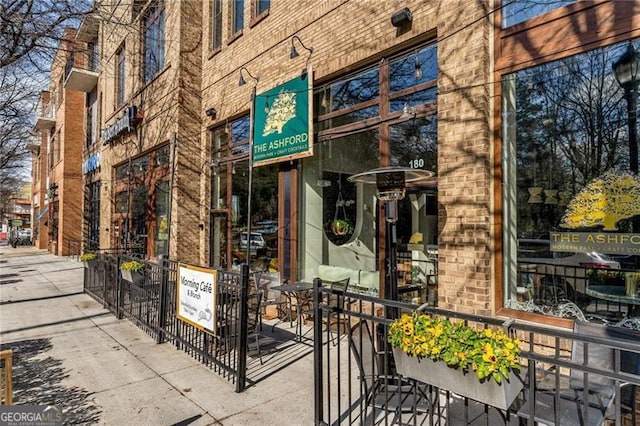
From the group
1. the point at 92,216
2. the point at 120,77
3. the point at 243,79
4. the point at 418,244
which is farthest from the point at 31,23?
the point at 92,216

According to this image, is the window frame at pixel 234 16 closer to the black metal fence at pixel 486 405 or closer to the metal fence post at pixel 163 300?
the metal fence post at pixel 163 300

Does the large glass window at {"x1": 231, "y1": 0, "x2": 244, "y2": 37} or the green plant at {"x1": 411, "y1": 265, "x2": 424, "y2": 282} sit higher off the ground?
the large glass window at {"x1": 231, "y1": 0, "x2": 244, "y2": 37}

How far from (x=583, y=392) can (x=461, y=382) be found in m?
0.90

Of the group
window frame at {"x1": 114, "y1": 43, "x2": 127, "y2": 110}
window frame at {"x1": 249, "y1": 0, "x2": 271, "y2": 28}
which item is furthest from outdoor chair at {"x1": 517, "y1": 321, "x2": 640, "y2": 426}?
window frame at {"x1": 114, "y1": 43, "x2": 127, "y2": 110}

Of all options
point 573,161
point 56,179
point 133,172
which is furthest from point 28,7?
point 56,179

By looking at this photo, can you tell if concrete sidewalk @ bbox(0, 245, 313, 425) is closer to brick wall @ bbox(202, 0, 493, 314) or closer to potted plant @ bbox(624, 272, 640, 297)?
brick wall @ bbox(202, 0, 493, 314)

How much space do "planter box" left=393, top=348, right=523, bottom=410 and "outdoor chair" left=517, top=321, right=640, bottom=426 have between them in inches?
9.7

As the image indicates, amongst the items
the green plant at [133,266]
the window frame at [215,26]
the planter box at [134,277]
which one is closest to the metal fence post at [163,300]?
the planter box at [134,277]

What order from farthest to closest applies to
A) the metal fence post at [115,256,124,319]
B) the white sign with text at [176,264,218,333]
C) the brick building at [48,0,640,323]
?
the metal fence post at [115,256,124,319], the white sign with text at [176,264,218,333], the brick building at [48,0,640,323]

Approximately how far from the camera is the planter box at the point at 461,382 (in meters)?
2.09

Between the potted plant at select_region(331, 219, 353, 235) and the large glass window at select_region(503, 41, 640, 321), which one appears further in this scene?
the potted plant at select_region(331, 219, 353, 235)

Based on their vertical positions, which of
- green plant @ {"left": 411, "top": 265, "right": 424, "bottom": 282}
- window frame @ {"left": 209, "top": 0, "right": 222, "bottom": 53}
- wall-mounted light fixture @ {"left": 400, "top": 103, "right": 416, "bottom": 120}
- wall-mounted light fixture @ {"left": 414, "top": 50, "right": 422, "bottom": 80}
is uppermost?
window frame @ {"left": 209, "top": 0, "right": 222, "bottom": 53}

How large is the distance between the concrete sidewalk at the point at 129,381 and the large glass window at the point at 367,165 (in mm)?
2137

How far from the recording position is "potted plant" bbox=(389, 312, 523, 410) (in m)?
2.08
